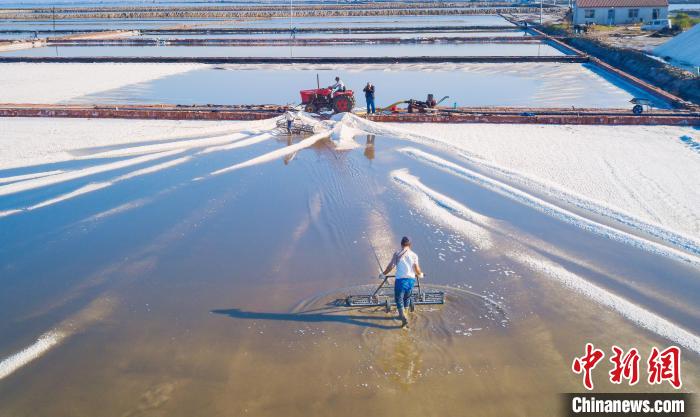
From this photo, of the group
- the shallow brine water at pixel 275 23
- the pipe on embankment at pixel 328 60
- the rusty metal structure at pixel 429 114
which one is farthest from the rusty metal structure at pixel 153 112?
the shallow brine water at pixel 275 23

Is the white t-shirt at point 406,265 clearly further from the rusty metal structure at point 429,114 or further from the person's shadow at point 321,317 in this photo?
the rusty metal structure at point 429,114

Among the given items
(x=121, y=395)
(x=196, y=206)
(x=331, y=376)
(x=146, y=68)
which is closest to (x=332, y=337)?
(x=331, y=376)

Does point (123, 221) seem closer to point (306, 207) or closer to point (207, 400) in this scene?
point (306, 207)

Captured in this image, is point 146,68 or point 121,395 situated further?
point 146,68

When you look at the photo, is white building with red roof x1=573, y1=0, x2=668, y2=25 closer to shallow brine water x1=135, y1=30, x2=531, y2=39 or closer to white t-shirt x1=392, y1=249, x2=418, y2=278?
shallow brine water x1=135, y1=30, x2=531, y2=39

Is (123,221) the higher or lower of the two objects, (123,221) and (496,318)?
the higher

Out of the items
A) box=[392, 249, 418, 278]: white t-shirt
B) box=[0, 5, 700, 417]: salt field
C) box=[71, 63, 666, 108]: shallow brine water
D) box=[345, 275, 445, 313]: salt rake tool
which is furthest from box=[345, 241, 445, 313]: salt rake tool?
box=[71, 63, 666, 108]: shallow brine water

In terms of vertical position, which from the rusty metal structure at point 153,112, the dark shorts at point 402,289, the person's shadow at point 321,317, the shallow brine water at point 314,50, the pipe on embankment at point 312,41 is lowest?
the person's shadow at point 321,317
